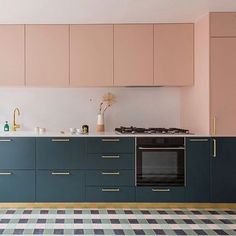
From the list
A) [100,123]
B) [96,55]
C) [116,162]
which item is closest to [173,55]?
[96,55]

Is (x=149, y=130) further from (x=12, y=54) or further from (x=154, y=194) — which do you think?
(x=12, y=54)

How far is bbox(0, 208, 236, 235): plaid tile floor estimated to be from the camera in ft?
13.8

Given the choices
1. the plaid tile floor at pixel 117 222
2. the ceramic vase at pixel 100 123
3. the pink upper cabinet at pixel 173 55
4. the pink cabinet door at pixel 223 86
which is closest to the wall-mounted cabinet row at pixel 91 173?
the plaid tile floor at pixel 117 222

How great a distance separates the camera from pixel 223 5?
15.4 ft

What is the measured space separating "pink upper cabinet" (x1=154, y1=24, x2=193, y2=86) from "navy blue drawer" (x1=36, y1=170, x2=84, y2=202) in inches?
59.9

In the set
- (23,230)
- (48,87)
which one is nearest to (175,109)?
(48,87)

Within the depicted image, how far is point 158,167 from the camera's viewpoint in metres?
5.20

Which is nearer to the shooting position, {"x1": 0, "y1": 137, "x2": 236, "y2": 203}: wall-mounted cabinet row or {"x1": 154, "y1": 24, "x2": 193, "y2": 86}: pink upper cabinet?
{"x1": 0, "y1": 137, "x2": 236, "y2": 203}: wall-mounted cabinet row

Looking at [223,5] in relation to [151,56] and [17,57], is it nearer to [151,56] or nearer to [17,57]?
[151,56]

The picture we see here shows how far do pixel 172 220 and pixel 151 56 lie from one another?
1968 mm

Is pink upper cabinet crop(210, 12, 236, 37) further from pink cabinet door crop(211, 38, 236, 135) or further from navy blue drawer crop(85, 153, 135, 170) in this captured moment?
navy blue drawer crop(85, 153, 135, 170)

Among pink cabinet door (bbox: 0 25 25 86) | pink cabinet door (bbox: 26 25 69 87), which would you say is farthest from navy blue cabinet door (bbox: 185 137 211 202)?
pink cabinet door (bbox: 0 25 25 86)

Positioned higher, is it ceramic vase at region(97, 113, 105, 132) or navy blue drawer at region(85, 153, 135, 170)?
Answer: ceramic vase at region(97, 113, 105, 132)

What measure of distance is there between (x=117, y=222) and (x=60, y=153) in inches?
43.7
